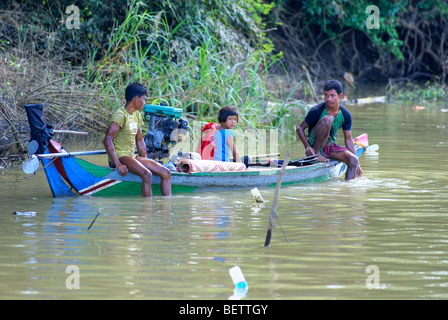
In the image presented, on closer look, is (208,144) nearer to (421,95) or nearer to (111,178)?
(111,178)

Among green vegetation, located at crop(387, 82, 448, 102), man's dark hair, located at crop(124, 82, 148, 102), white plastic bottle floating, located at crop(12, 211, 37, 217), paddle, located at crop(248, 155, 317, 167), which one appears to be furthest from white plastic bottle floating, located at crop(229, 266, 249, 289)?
green vegetation, located at crop(387, 82, 448, 102)

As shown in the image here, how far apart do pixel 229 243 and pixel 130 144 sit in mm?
2318

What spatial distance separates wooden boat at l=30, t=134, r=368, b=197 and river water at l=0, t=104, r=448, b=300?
0.13 meters

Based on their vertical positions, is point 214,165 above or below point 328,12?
below

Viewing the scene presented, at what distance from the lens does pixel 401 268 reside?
5090 millimetres

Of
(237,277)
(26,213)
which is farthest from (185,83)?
(237,277)

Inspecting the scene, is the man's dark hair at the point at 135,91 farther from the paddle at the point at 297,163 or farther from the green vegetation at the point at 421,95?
the green vegetation at the point at 421,95

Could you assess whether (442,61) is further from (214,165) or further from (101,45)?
(214,165)

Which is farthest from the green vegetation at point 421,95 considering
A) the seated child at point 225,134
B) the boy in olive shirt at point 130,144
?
the boy in olive shirt at point 130,144

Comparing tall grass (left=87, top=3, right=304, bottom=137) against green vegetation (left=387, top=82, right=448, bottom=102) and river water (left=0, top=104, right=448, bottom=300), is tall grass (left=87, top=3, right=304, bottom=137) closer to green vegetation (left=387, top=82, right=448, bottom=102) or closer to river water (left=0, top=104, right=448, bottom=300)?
river water (left=0, top=104, right=448, bottom=300)

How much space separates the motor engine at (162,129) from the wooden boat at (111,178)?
440mm
